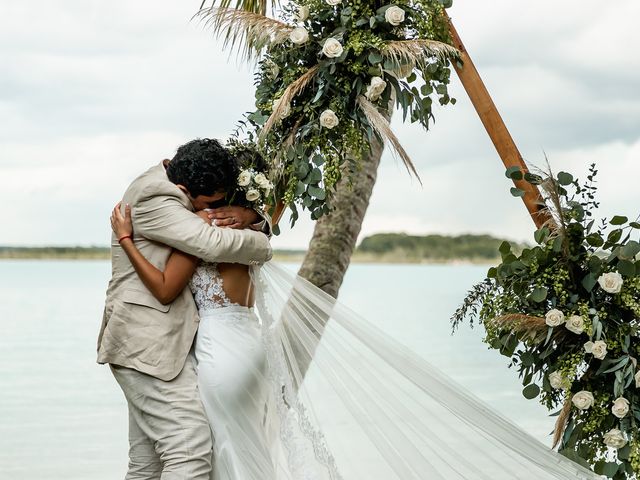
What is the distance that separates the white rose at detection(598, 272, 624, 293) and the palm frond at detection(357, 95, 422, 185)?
2.81 feet

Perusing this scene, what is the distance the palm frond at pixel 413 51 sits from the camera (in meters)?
3.80

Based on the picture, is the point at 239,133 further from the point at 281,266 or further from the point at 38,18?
the point at 38,18

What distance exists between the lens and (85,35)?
34.2 metres

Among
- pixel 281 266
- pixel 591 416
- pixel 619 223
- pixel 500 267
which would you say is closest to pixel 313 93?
pixel 281 266

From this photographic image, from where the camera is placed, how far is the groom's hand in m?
3.42

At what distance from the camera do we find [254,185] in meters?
3.54

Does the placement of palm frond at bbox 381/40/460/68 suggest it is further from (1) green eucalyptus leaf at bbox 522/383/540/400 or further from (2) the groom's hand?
(1) green eucalyptus leaf at bbox 522/383/540/400

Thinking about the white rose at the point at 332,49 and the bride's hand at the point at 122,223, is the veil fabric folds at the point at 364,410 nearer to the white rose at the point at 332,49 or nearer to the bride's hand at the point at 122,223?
the bride's hand at the point at 122,223

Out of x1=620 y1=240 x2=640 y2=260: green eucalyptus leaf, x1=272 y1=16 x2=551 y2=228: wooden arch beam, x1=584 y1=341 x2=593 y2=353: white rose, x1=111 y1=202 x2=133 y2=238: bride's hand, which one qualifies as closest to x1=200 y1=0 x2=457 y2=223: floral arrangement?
x1=272 y1=16 x2=551 y2=228: wooden arch beam

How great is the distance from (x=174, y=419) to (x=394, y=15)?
177cm

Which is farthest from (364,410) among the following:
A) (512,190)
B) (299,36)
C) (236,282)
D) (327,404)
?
(299,36)

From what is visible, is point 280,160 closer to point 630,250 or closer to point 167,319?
point 167,319

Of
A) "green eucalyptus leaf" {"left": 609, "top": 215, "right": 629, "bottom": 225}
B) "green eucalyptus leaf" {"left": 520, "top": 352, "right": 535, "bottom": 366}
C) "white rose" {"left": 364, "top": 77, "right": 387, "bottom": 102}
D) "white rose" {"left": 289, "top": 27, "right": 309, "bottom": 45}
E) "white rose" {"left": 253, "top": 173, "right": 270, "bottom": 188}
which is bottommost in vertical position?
"green eucalyptus leaf" {"left": 520, "top": 352, "right": 535, "bottom": 366}

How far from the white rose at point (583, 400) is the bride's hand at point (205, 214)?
1605mm
